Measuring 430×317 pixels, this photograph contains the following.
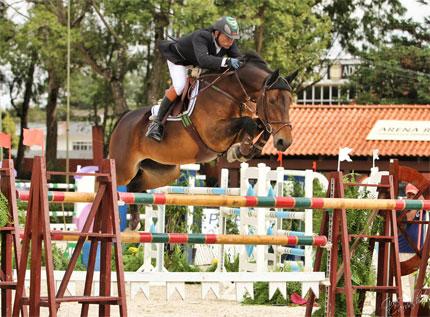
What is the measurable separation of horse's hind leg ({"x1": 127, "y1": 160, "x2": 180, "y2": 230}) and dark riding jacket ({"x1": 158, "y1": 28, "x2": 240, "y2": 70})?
1205 mm

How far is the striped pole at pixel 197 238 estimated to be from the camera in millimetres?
6502

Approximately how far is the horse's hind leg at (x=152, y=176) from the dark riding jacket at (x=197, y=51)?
3.95 ft

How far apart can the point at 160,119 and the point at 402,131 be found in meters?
25.1

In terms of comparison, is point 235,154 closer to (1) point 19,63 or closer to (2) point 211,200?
(2) point 211,200

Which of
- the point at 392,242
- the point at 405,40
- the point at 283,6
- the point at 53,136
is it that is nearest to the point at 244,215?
the point at 392,242

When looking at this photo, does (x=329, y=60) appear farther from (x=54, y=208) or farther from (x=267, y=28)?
(x=54, y=208)

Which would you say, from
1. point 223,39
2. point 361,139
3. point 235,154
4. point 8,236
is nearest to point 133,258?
point 235,154

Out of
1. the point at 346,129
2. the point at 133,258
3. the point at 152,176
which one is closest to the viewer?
the point at 152,176

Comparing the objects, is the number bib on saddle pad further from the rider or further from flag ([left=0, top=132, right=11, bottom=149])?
flag ([left=0, top=132, right=11, bottom=149])

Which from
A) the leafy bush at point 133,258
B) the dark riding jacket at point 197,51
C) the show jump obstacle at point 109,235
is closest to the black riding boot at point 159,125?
the dark riding jacket at point 197,51

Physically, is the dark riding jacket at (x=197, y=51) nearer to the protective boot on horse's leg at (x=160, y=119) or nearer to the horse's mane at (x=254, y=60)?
the horse's mane at (x=254, y=60)

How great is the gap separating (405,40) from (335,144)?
15.7 metres

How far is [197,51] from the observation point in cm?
962

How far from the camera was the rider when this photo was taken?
9539 mm
